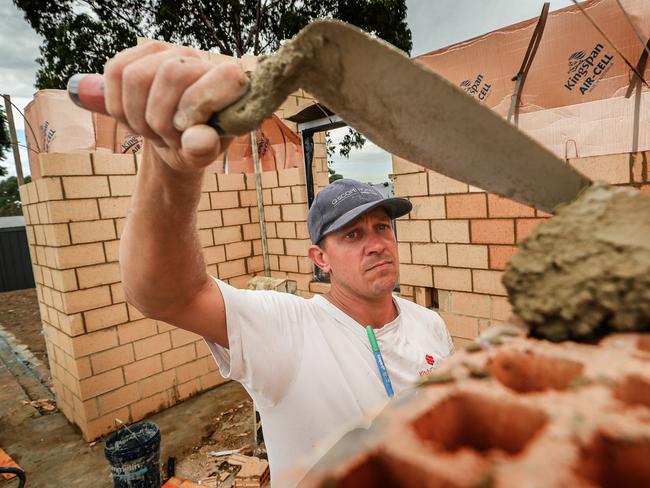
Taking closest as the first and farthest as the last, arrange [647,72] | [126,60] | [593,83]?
[126,60], [647,72], [593,83]

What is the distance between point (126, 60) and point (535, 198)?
911mm

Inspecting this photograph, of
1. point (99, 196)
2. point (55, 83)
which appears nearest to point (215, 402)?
point (99, 196)

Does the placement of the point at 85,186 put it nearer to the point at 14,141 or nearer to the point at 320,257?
the point at 14,141

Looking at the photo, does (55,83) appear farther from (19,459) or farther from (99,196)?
(19,459)

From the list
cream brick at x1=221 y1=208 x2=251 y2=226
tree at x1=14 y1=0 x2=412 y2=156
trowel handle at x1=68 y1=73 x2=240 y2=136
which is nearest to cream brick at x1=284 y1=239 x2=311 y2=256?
cream brick at x1=221 y1=208 x2=251 y2=226

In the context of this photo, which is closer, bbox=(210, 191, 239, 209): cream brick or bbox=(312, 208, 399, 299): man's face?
bbox=(312, 208, 399, 299): man's face

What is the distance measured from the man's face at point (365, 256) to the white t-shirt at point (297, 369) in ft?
0.76

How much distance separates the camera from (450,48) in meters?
2.96

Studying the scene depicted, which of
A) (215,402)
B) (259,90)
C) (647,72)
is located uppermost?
(647,72)

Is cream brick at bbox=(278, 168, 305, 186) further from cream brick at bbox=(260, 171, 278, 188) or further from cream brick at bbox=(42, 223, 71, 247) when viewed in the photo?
cream brick at bbox=(42, 223, 71, 247)

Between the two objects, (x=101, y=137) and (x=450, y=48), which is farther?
(x=101, y=137)

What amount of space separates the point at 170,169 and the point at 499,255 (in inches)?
103

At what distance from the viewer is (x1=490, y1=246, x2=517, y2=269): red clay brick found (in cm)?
286

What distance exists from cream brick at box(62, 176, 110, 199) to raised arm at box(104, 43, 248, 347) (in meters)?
3.14
